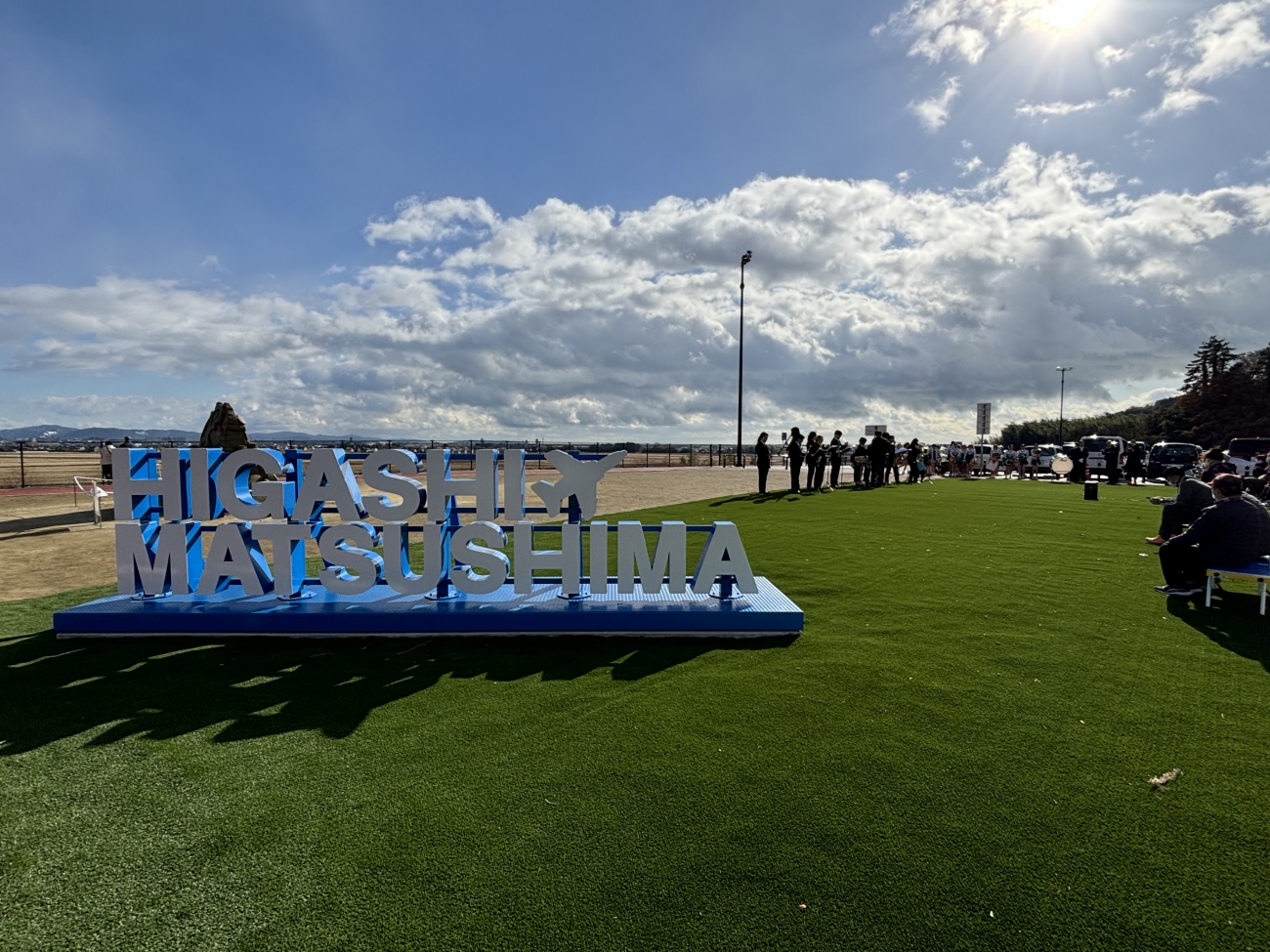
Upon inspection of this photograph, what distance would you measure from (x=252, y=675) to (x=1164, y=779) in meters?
5.76

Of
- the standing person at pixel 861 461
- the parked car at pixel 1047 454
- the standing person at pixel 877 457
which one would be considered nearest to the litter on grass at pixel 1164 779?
the standing person at pixel 877 457

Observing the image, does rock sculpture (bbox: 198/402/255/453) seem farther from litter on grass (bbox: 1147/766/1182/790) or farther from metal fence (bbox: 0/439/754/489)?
litter on grass (bbox: 1147/766/1182/790)

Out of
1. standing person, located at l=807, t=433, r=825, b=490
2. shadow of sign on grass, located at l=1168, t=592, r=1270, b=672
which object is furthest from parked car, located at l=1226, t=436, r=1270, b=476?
shadow of sign on grass, located at l=1168, t=592, r=1270, b=672

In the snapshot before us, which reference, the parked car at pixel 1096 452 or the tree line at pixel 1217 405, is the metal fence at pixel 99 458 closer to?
the parked car at pixel 1096 452

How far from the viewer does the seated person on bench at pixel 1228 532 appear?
6402 millimetres

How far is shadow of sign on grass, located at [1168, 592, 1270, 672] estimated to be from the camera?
5449 mm

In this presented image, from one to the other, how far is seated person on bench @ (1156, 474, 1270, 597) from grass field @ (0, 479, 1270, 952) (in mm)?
822

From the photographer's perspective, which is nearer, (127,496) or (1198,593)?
(127,496)

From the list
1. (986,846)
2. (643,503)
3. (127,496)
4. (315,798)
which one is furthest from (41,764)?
(643,503)

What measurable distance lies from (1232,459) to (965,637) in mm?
22805

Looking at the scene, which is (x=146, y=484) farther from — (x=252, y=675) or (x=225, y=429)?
(x=225, y=429)

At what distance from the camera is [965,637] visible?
5.74 metres

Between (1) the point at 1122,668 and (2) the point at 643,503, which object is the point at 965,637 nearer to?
(1) the point at 1122,668

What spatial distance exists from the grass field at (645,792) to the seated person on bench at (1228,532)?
82 centimetres
